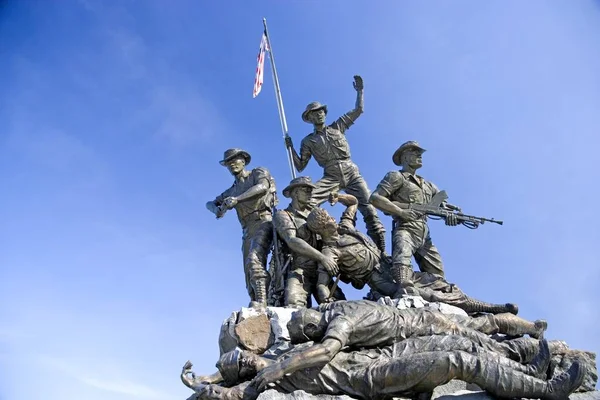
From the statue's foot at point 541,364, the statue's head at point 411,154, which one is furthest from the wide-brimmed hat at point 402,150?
the statue's foot at point 541,364

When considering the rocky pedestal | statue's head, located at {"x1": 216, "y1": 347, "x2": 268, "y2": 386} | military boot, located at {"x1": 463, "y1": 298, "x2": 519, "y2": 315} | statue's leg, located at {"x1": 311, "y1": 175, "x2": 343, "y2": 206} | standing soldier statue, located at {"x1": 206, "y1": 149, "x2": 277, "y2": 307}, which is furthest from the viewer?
statue's leg, located at {"x1": 311, "y1": 175, "x2": 343, "y2": 206}

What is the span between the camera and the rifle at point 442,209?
360 inches

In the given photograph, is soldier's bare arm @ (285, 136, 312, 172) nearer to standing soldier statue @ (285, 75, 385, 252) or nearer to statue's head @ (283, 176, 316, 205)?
standing soldier statue @ (285, 75, 385, 252)

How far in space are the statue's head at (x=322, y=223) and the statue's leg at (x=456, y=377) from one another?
2.71 metres

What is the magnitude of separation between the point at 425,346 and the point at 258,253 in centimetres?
318

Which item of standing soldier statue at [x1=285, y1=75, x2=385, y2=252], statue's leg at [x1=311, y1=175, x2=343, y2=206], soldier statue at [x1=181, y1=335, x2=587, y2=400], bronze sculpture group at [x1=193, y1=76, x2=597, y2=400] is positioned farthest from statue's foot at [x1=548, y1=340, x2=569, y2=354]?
statue's leg at [x1=311, y1=175, x2=343, y2=206]

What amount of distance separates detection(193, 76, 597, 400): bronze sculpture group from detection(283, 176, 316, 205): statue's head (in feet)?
0.05

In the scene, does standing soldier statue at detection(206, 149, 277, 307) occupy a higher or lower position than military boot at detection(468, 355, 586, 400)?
higher

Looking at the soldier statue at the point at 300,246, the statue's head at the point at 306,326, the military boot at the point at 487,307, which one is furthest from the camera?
the soldier statue at the point at 300,246

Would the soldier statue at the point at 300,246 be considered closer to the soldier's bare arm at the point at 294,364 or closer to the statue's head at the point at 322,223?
the statue's head at the point at 322,223

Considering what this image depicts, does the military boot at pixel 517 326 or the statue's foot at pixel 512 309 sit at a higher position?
the statue's foot at pixel 512 309

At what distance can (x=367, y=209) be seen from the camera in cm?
981

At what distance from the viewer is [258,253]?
29.0ft

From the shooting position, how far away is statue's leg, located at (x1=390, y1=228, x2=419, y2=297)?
824cm
